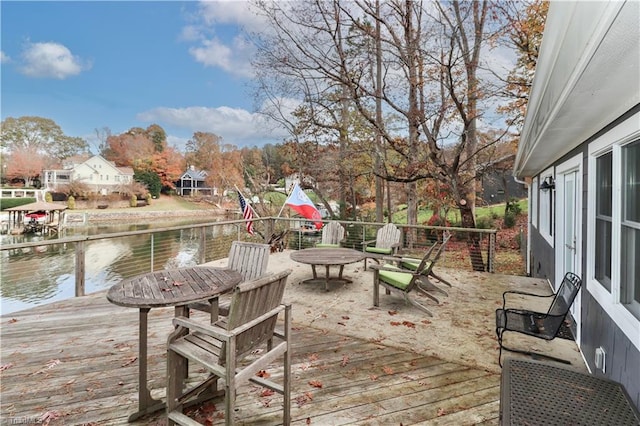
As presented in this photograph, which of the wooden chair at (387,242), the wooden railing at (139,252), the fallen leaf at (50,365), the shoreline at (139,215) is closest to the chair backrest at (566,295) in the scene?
the wooden railing at (139,252)

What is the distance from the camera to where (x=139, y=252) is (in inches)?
629

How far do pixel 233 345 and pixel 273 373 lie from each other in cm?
117

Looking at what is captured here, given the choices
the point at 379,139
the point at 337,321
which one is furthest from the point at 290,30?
the point at 337,321

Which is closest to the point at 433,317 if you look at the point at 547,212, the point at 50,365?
the point at 547,212

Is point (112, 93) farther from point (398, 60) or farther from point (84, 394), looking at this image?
point (84, 394)

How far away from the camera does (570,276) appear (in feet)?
10.0

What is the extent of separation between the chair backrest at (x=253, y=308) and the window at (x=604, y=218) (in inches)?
94.5

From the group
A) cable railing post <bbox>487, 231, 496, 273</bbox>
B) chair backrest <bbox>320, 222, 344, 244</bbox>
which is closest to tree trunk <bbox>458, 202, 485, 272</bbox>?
cable railing post <bbox>487, 231, 496, 273</bbox>

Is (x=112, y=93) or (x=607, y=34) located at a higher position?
(x=112, y=93)

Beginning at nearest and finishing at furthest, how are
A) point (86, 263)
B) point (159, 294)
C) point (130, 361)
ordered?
1. point (159, 294)
2. point (130, 361)
3. point (86, 263)

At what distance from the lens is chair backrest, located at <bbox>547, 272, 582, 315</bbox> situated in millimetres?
2747

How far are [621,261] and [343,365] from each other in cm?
215

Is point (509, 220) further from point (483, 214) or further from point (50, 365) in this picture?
point (50, 365)

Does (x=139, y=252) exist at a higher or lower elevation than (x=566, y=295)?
lower
